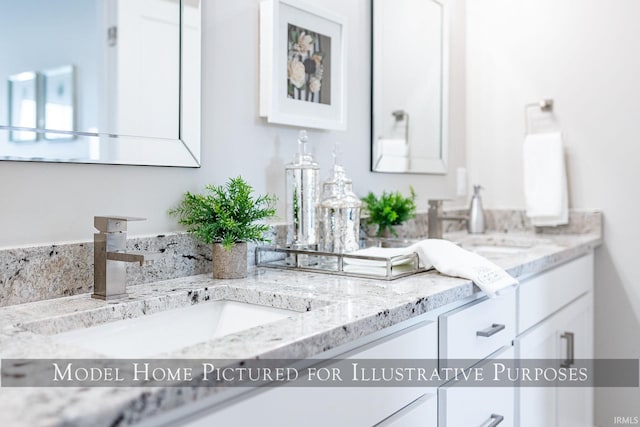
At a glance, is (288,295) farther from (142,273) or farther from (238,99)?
(238,99)

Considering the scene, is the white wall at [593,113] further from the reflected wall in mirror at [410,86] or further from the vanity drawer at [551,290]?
the reflected wall in mirror at [410,86]

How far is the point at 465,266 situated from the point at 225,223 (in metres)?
0.53

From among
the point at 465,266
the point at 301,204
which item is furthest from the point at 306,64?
the point at 465,266

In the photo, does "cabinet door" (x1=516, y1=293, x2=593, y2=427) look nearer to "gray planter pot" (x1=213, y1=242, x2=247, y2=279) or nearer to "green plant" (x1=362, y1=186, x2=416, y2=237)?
"green plant" (x1=362, y1=186, x2=416, y2=237)

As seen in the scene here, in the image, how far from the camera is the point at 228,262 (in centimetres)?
A: 123

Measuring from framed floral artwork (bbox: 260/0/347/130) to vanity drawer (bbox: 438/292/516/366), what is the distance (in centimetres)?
69

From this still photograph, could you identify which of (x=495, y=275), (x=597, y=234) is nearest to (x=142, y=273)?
(x=495, y=275)

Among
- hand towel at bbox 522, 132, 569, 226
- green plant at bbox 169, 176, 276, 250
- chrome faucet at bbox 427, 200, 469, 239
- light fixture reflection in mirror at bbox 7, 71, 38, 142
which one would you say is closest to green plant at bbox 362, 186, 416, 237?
chrome faucet at bbox 427, 200, 469, 239

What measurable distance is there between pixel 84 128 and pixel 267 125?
1.76 feet

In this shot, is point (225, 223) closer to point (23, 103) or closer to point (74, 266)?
point (74, 266)

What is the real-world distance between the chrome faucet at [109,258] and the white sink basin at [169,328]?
0.08 meters

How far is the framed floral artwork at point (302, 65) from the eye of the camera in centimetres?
147

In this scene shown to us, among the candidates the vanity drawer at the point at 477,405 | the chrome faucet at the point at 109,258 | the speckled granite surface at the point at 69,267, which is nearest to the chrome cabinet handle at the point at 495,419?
the vanity drawer at the point at 477,405

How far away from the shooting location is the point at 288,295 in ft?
3.48
